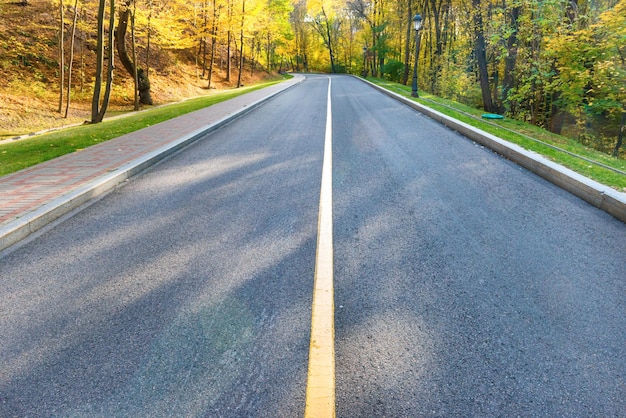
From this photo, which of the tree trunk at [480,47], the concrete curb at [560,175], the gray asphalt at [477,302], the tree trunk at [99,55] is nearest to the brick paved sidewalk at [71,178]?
the gray asphalt at [477,302]

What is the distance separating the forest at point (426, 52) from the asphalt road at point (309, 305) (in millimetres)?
10998

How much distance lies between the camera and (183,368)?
214cm

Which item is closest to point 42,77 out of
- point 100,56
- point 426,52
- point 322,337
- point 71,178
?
point 100,56

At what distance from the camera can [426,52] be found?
40.6 meters

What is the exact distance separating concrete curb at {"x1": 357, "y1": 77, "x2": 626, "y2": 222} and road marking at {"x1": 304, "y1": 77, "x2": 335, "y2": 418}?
3.55 metres

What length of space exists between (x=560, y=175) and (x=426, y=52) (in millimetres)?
40342

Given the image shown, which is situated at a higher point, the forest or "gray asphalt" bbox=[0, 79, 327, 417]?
the forest

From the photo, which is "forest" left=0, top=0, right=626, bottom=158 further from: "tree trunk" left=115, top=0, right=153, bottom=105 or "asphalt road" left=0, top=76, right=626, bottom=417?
"asphalt road" left=0, top=76, right=626, bottom=417

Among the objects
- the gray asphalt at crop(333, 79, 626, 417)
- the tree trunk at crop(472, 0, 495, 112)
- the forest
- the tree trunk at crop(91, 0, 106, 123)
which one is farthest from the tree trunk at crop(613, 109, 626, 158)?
the tree trunk at crop(91, 0, 106, 123)

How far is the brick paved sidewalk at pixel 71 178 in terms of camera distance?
416 centimetres

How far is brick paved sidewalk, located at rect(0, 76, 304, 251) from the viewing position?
4.16 m

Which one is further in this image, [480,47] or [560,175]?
[480,47]

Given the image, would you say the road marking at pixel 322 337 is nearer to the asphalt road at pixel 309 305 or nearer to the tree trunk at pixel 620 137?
the asphalt road at pixel 309 305

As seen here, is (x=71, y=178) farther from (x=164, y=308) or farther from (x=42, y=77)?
(x=42, y=77)
